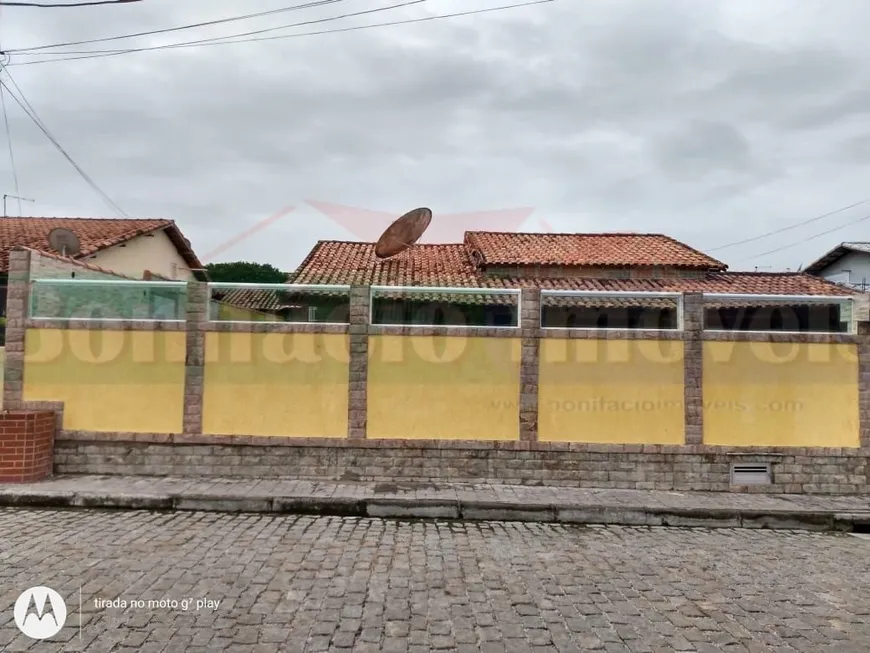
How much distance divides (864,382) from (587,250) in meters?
9.94

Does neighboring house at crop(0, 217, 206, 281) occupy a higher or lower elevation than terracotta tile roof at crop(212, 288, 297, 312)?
higher

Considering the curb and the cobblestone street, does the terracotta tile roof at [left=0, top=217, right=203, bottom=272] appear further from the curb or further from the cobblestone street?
the cobblestone street

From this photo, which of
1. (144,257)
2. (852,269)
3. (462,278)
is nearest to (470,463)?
(462,278)

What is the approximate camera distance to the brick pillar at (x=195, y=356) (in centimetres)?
720

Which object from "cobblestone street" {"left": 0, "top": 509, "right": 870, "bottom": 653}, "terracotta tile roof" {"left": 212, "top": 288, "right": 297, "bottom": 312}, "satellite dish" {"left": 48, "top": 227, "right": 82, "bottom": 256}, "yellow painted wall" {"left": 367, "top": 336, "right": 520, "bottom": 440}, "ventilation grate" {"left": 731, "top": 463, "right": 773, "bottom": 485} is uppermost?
"satellite dish" {"left": 48, "top": 227, "right": 82, "bottom": 256}

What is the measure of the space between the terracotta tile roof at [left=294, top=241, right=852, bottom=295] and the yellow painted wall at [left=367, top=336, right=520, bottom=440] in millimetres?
5928

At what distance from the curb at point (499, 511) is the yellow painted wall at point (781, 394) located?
1169mm

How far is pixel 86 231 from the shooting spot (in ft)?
56.4

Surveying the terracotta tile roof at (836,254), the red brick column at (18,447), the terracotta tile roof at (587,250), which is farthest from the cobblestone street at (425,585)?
the terracotta tile roof at (836,254)

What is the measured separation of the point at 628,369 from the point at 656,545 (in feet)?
7.92

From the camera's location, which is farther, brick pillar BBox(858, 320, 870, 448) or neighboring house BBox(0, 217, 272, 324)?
neighboring house BBox(0, 217, 272, 324)

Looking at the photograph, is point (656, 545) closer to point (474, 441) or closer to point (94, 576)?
point (474, 441)

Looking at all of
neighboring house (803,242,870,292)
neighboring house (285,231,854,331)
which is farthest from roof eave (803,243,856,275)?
neighboring house (285,231,854,331)

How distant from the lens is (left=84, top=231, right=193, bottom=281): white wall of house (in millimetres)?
15770
